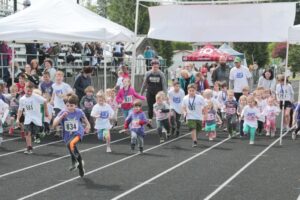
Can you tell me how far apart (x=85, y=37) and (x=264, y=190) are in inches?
374

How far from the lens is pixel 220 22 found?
20359mm

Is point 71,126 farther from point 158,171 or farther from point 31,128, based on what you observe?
point 31,128

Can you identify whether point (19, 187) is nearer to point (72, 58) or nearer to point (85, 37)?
point (85, 37)

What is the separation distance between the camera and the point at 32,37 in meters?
18.7

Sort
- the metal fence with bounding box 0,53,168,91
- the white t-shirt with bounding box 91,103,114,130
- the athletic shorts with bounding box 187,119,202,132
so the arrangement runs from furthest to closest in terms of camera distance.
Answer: the metal fence with bounding box 0,53,168,91 → the athletic shorts with bounding box 187,119,202,132 → the white t-shirt with bounding box 91,103,114,130

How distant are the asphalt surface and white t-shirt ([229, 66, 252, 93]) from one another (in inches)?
127

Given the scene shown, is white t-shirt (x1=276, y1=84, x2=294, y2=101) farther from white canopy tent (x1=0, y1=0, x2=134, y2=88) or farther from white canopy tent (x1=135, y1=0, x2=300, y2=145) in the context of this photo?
white canopy tent (x1=0, y1=0, x2=134, y2=88)

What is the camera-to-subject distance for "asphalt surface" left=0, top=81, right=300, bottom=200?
408 inches

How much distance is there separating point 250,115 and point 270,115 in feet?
4.45

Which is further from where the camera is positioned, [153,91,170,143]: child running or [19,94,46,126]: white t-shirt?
[153,91,170,143]: child running

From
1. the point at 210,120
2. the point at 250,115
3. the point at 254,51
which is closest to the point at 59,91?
the point at 210,120

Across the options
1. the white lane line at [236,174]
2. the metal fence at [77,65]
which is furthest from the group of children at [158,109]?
the metal fence at [77,65]

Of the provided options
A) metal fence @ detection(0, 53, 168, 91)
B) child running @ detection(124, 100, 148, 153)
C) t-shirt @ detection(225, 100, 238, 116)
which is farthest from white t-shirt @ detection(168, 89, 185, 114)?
metal fence @ detection(0, 53, 168, 91)

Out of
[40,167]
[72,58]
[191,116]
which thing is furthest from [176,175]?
[72,58]
